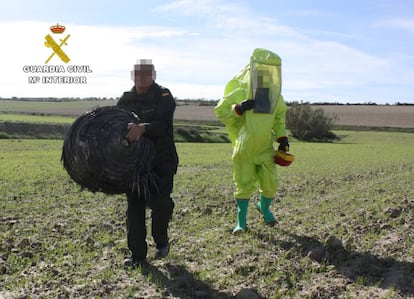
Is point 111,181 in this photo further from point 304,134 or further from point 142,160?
point 304,134

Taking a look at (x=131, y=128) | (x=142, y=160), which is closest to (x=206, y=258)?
(x=142, y=160)

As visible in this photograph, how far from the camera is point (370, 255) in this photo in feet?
17.8

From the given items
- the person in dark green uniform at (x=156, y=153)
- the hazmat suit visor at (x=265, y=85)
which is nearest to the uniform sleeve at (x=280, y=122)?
the hazmat suit visor at (x=265, y=85)

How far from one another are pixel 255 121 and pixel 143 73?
1.85m

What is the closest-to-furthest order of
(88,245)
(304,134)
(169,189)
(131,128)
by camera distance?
(131,128) < (169,189) < (88,245) < (304,134)

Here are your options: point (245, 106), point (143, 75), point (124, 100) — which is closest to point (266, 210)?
point (245, 106)

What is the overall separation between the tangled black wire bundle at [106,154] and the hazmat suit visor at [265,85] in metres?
2.09

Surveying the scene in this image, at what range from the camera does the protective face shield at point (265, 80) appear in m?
6.29

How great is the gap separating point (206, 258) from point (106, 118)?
1.89 m

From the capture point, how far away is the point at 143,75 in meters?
4.91

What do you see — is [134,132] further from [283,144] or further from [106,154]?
[283,144]

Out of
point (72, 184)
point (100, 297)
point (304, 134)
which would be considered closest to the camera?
point (100, 297)

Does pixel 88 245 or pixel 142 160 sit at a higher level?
pixel 142 160

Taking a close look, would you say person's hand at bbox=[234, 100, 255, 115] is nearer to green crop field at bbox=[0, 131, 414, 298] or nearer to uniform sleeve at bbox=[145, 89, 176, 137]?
uniform sleeve at bbox=[145, 89, 176, 137]
